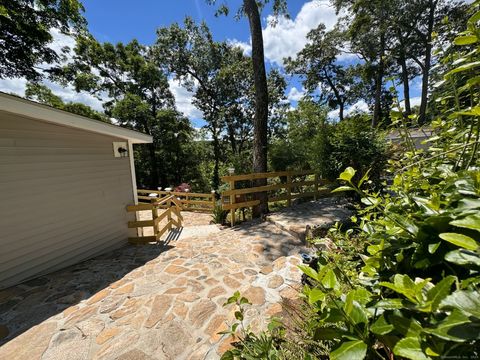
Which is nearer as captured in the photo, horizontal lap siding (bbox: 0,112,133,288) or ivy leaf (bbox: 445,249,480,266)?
ivy leaf (bbox: 445,249,480,266)

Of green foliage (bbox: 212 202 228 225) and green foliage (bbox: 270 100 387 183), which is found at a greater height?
green foliage (bbox: 270 100 387 183)

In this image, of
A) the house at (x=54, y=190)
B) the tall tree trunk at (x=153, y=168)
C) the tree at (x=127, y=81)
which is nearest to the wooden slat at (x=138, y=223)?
the house at (x=54, y=190)

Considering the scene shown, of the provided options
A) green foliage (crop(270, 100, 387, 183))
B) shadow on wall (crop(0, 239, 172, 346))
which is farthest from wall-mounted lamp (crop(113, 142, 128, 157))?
green foliage (crop(270, 100, 387, 183))

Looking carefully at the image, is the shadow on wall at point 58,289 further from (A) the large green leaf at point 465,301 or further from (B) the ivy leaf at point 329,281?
(A) the large green leaf at point 465,301

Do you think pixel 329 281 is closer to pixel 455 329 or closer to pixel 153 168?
pixel 455 329

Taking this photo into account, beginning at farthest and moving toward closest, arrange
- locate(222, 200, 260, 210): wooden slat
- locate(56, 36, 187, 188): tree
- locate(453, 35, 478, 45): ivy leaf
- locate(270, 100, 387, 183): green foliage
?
locate(56, 36, 187, 188): tree
locate(222, 200, 260, 210): wooden slat
locate(270, 100, 387, 183): green foliage
locate(453, 35, 478, 45): ivy leaf

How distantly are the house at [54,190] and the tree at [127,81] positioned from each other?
987 cm

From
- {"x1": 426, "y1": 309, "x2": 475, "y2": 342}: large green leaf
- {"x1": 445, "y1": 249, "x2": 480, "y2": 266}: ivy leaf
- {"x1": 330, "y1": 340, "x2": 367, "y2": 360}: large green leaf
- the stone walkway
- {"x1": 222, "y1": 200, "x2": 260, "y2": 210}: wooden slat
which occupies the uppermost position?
{"x1": 445, "y1": 249, "x2": 480, "y2": 266}: ivy leaf

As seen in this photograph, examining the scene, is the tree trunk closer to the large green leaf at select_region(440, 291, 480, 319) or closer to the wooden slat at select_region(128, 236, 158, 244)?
the wooden slat at select_region(128, 236, 158, 244)

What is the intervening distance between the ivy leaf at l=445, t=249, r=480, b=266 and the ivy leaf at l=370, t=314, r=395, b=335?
0.63ft

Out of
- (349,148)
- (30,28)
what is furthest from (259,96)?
(30,28)

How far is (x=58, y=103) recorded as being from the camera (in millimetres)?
14562

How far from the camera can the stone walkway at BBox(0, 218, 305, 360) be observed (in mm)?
1915

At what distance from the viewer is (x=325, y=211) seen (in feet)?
16.3
